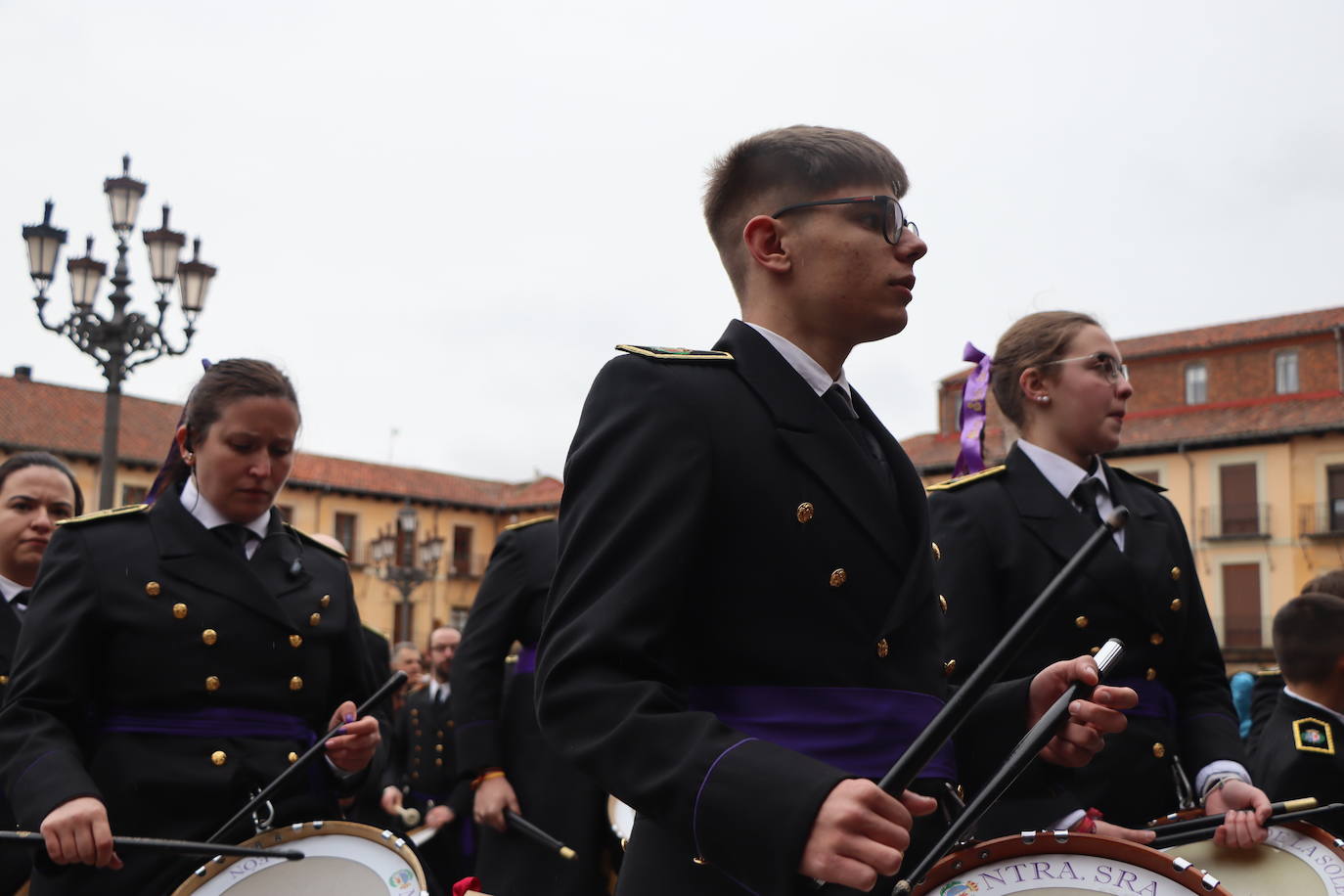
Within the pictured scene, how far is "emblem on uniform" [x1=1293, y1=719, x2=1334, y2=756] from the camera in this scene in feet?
15.7

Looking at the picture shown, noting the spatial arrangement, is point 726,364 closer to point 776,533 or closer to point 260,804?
point 776,533

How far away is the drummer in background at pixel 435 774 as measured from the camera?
967cm

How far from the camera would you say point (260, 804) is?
3.84 metres

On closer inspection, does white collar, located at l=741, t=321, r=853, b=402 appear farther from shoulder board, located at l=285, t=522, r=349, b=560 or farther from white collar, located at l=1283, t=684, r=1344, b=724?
white collar, located at l=1283, t=684, r=1344, b=724

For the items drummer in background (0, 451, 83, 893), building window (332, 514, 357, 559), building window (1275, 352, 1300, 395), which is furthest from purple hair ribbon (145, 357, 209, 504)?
building window (332, 514, 357, 559)

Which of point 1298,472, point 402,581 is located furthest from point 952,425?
point 402,581

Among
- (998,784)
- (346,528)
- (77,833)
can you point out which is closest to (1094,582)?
(998,784)

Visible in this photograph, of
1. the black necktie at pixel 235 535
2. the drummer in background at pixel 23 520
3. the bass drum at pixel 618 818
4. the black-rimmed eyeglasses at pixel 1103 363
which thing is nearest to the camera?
the black necktie at pixel 235 535

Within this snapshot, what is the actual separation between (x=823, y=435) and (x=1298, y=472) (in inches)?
1808

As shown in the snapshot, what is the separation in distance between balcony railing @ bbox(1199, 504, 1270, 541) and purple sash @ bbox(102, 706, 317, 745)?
44586mm

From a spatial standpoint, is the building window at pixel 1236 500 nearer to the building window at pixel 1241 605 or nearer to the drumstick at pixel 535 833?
the building window at pixel 1241 605

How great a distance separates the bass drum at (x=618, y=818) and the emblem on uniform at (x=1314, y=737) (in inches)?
106

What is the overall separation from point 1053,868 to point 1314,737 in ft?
9.33

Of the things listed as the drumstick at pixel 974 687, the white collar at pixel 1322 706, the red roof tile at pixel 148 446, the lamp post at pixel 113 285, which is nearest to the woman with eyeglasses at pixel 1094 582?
the white collar at pixel 1322 706
